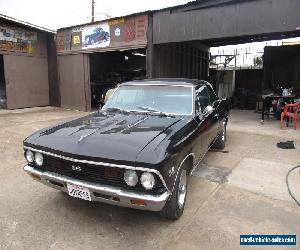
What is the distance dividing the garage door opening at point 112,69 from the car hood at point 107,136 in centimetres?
1127

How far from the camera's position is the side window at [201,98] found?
4.40m

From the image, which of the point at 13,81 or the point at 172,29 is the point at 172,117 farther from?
the point at 13,81

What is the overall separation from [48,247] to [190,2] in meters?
8.37

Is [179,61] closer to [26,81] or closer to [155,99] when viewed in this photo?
[26,81]

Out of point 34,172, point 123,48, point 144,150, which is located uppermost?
point 123,48

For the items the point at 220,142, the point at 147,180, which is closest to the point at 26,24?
the point at 220,142

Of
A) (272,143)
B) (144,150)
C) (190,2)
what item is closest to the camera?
(144,150)

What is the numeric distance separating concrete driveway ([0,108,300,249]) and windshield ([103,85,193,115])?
50.0 inches

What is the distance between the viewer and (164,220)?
3.43m

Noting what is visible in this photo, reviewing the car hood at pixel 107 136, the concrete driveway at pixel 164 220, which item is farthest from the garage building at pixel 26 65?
the car hood at pixel 107 136

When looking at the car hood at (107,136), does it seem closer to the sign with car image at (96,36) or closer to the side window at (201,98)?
the side window at (201,98)

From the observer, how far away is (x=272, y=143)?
7.11 m

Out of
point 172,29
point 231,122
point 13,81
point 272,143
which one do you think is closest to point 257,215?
point 272,143

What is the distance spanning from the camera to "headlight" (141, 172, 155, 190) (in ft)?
9.18
